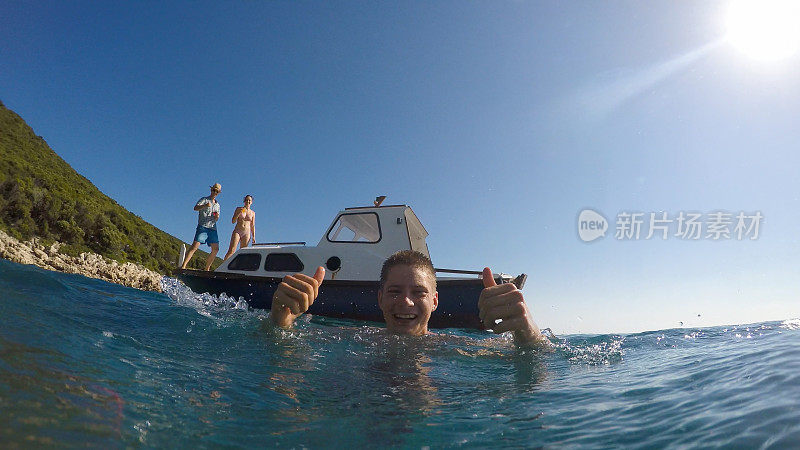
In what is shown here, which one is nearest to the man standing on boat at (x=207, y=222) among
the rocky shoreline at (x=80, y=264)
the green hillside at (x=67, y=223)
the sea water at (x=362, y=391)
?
the sea water at (x=362, y=391)

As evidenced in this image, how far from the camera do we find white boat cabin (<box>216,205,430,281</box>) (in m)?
10.2

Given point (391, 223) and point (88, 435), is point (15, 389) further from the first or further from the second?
point (391, 223)

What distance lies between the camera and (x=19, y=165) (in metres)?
31.6

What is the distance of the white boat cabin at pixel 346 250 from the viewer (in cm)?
1020

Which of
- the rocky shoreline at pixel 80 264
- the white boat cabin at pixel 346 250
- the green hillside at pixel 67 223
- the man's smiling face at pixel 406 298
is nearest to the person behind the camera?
the man's smiling face at pixel 406 298

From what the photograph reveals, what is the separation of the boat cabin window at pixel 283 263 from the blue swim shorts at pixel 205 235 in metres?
1.90

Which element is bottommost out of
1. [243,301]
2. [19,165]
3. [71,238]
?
[243,301]

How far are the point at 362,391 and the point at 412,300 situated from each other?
4.30ft

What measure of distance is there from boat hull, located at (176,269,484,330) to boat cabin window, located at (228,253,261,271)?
617 millimetres

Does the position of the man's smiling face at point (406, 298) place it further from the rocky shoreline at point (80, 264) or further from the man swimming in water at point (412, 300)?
the rocky shoreline at point (80, 264)

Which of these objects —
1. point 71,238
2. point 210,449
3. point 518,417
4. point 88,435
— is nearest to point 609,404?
point 518,417

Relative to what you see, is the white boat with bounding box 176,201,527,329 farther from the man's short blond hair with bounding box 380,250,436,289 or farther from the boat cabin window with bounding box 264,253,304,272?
the man's short blond hair with bounding box 380,250,436,289

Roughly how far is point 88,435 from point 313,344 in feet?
9.26

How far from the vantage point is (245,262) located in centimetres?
1079
